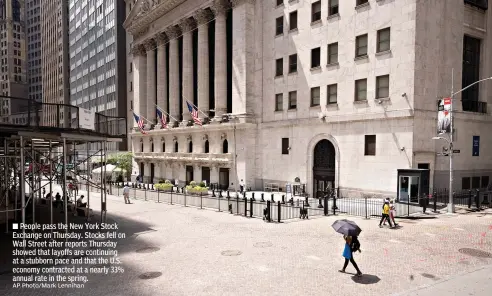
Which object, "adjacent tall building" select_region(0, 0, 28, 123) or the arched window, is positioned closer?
the arched window

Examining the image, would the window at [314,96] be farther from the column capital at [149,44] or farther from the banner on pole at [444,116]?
the column capital at [149,44]

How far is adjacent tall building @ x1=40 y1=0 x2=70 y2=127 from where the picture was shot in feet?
375

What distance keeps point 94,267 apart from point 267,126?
93.2ft

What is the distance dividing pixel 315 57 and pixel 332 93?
177 inches

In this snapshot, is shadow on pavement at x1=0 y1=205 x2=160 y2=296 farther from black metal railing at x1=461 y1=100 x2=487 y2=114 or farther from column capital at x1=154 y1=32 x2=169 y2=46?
column capital at x1=154 y1=32 x2=169 y2=46

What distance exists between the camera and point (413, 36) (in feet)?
88.0

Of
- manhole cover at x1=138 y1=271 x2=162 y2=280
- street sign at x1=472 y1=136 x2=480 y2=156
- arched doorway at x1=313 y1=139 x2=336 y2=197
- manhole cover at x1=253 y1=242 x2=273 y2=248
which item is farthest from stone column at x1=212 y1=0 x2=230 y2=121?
manhole cover at x1=138 y1=271 x2=162 y2=280

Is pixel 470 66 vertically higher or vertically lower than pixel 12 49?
lower

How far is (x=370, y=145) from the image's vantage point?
30.1m

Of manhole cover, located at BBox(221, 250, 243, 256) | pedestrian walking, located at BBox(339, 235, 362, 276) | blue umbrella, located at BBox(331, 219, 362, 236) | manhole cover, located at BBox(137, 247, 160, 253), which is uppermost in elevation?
blue umbrella, located at BBox(331, 219, 362, 236)

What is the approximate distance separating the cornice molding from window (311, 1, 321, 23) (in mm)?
22756

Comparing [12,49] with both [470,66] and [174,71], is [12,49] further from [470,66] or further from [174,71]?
[470,66]

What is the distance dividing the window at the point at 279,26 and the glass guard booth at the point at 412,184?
20.9m

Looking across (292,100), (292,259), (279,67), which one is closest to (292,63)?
(279,67)
